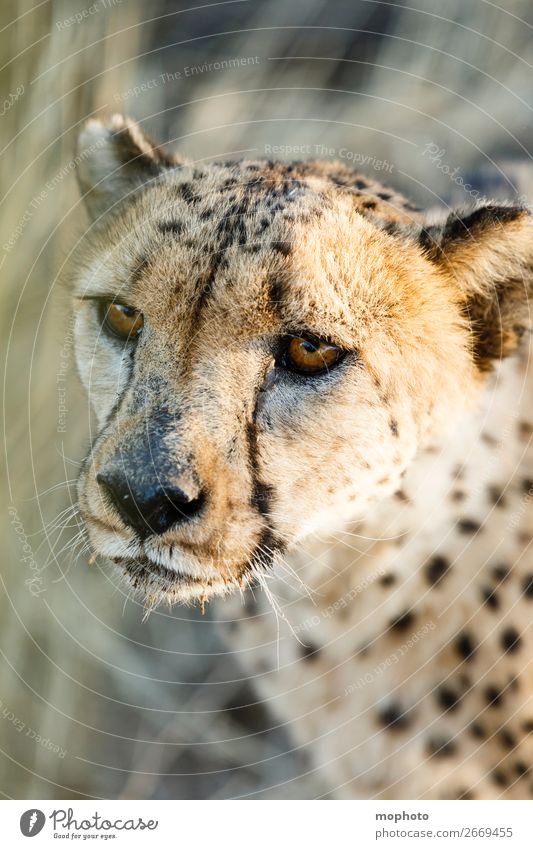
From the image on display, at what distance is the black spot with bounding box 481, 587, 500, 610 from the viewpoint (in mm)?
1228

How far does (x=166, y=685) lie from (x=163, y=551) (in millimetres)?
835

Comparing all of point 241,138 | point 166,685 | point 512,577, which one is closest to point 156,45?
point 241,138

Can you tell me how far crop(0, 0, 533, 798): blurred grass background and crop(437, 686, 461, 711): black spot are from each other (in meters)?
0.28

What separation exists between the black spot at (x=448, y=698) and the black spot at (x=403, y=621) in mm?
116

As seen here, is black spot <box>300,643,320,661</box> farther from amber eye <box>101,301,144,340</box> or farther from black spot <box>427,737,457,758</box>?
amber eye <box>101,301,144,340</box>

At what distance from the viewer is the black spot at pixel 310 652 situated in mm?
1319

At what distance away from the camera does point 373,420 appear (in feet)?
3.25

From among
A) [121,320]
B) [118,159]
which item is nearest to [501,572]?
[121,320]
